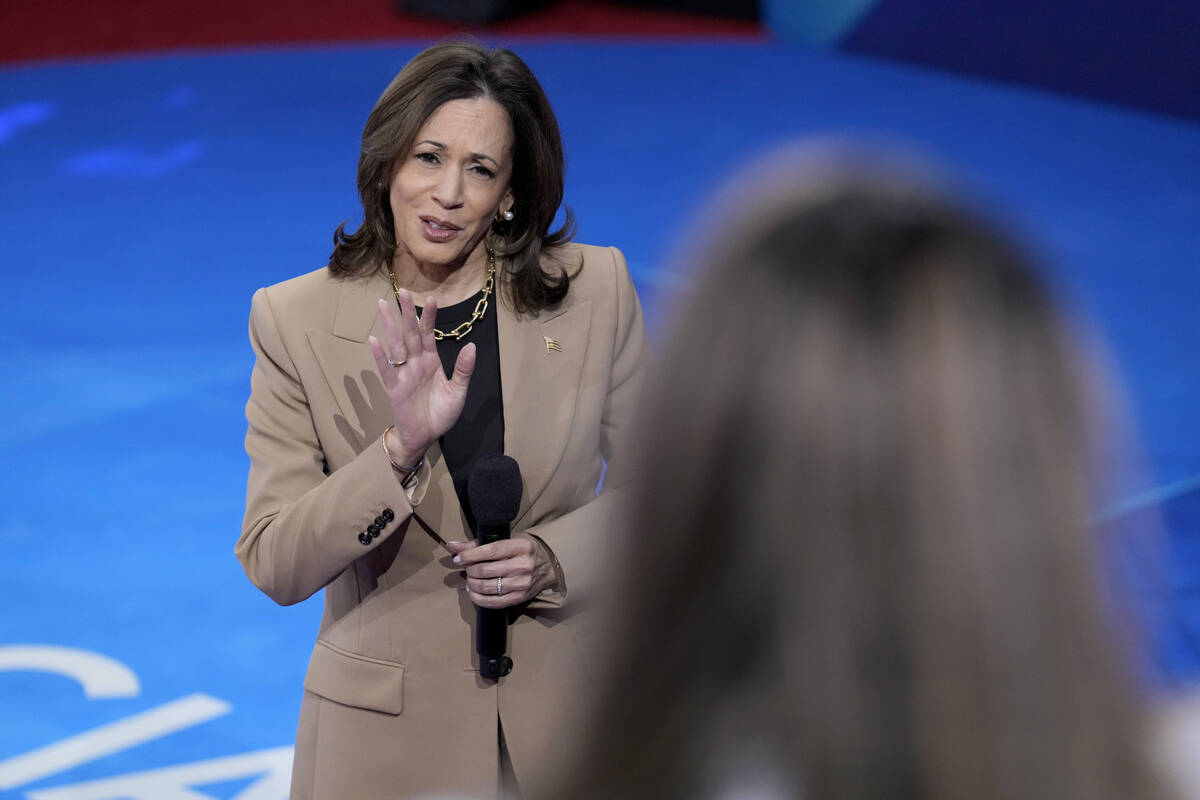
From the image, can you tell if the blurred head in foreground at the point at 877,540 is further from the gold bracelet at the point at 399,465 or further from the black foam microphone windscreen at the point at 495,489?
the gold bracelet at the point at 399,465

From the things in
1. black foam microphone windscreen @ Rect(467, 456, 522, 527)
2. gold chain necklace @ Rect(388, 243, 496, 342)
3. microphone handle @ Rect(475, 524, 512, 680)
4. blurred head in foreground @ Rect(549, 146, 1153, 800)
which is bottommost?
blurred head in foreground @ Rect(549, 146, 1153, 800)

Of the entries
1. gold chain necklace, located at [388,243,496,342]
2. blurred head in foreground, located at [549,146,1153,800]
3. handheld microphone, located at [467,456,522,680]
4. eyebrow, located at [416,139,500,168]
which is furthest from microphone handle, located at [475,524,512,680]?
blurred head in foreground, located at [549,146,1153,800]

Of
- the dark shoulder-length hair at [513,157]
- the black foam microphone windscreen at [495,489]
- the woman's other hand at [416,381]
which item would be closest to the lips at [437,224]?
the dark shoulder-length hair at [513,157]

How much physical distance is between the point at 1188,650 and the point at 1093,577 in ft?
11.0

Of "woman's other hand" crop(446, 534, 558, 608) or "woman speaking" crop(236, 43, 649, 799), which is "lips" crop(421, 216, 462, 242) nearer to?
"woman speaking" crop(236, 43, 649, 799)

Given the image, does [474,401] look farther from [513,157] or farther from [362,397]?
[513,157]

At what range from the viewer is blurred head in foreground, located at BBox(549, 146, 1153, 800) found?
0.83 metres

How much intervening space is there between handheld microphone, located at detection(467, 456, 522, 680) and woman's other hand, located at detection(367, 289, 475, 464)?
0.10 meters

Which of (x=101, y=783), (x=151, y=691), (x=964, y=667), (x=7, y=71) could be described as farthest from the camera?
(x=7, y=71)

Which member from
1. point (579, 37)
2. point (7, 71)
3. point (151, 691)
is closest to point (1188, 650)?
point (151, 691)

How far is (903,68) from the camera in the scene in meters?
9.43

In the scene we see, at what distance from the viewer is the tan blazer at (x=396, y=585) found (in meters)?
2.37

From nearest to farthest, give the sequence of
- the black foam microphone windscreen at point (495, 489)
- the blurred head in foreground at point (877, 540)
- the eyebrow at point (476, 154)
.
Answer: the blurred head in foreground at point (877, 540)
the black foam microphone windscreen at point (495, 489)
the eyebrow at point (476, 154)

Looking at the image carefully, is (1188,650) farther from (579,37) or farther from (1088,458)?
(579,37)
